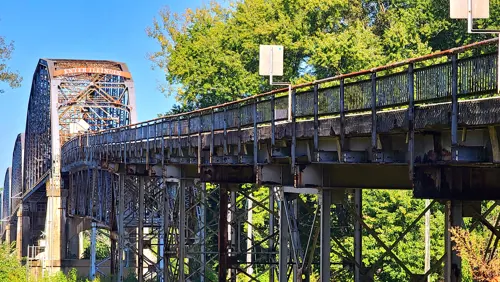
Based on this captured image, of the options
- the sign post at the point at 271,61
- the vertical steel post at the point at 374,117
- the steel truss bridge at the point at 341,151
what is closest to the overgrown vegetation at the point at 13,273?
the steel truss bridge at the point at 341,151

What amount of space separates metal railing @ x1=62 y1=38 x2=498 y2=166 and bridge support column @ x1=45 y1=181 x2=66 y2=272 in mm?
40069

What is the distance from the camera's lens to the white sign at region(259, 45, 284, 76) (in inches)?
701

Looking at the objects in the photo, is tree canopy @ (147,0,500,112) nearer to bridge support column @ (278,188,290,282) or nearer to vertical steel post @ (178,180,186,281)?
vertical steel post @ (178,180,186,281)

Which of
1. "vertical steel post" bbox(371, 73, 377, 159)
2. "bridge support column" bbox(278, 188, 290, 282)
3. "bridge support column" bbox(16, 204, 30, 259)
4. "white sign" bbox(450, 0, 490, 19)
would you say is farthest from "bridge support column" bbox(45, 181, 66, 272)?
"white sign" bbox(450, 0, 490, 19)

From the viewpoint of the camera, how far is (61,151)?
67.6 metres

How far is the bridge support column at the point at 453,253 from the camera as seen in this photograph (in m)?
12.5

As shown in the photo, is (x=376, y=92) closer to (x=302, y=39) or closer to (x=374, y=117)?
(x=374, y=117)

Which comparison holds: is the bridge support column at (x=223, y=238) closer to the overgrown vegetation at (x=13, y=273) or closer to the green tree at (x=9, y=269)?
the overgrown vegetation at (x=13, y=273)

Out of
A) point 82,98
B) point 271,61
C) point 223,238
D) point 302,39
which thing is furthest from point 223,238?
point 82,98

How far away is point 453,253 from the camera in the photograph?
12.6 metres

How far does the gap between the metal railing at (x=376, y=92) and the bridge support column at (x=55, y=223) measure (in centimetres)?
4007

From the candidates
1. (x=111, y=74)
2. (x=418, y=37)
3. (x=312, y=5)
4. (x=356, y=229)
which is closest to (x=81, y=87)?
(x=111, y=74)

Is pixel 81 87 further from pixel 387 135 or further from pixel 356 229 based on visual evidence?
pixel 387 135

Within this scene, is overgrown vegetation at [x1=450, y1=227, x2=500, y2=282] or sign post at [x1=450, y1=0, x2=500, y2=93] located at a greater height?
sign post at [x1=450, y1=0, x2=500, y2=93]
